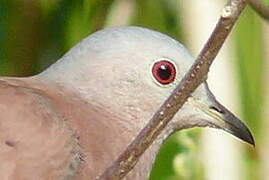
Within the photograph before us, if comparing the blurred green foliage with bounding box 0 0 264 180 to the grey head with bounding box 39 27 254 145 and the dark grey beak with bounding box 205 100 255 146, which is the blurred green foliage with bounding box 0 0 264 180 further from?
the grey head with bounding box 39 27 254 145

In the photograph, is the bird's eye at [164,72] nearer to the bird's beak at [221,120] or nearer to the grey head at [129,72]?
the grey head at [129,72]

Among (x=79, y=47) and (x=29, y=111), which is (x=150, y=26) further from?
(x=29, y=111)

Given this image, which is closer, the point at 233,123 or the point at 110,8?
the point at 233,123

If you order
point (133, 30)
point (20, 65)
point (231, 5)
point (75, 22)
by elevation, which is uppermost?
point (231, 5)

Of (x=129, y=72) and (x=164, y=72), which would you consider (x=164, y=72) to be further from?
(x=129, y=72)

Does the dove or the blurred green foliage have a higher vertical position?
the dove

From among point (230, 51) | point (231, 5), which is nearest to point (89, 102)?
point (230, 51)

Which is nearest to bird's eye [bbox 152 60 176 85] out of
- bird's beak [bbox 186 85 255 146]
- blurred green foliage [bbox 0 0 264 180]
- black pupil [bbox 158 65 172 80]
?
black pupil [bbox 158 65 172 80]
